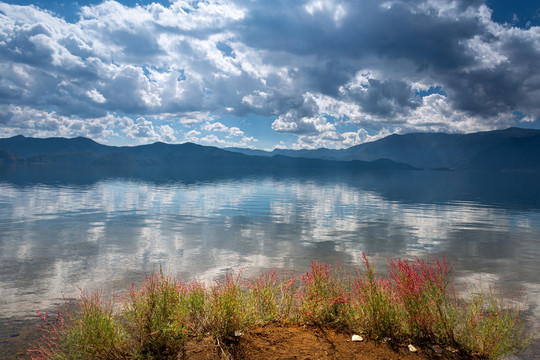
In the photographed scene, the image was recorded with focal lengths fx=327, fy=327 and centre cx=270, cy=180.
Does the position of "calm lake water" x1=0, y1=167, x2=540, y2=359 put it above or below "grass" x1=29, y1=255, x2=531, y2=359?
below

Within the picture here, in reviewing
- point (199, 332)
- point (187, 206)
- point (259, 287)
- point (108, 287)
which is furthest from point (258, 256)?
point (187, 206)

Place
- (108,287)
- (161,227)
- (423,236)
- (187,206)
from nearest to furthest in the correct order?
1. (108,287)
2. (423,236)
3. (161,227)
4. (187,206)

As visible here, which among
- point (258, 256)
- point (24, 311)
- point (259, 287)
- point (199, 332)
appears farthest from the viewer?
point (258, 256)

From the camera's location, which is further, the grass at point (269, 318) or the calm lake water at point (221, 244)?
the calm lake water at point (221, 244)

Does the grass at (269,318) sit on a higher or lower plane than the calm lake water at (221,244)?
higher

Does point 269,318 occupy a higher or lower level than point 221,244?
higher

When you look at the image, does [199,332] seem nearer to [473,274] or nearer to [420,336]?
[420,336]

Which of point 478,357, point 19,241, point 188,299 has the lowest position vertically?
point 19,241

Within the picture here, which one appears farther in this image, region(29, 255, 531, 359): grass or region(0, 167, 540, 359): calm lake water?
region(0, 167, 540, 359): calm lake water

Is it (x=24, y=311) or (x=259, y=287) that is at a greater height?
(x=259, y=287)

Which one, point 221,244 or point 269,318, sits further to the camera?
point 221,244

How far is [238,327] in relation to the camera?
7.83 metres

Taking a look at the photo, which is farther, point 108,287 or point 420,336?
point 108,287

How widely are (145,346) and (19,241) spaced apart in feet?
71.2
